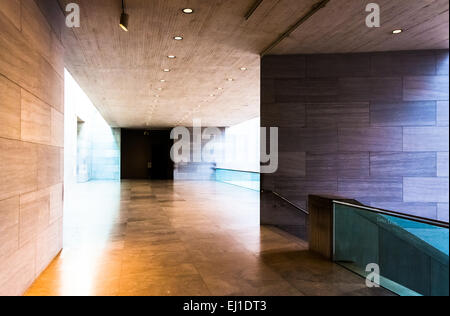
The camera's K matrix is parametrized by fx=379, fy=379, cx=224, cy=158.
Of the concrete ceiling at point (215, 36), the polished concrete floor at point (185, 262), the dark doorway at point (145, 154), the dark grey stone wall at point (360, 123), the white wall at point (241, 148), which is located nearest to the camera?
the polished concrete floor at point (185, 262)

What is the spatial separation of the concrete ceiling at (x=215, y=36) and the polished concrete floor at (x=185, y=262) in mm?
3933

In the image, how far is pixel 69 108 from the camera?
779 inches

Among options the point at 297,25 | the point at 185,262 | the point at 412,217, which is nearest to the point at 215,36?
the point at 297,25

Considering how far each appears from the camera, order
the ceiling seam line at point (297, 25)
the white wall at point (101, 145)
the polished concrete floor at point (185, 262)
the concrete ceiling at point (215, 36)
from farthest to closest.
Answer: the white wall at point (101, 145)
the concrete ceiling at point (215, 36)
the ceiling seam line at point (297, 25)
the polished concrete floor at point (185, 262)

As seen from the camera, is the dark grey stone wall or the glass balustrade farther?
the dark grey stone wall

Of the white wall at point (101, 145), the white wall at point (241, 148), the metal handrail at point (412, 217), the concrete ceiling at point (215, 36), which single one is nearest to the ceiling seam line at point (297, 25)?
the concrete ceiling at point (215, 36)

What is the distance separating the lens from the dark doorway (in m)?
30.7

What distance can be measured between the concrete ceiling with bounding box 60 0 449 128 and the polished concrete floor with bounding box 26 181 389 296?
3.93 m

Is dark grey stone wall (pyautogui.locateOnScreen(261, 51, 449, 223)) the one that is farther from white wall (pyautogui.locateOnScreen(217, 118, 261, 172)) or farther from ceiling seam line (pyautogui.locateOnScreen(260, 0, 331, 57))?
white wall (pyautogui.locateOnScreen(217, 118, 261, 172))

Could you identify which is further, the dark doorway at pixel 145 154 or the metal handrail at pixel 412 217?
the dark doorway at pixel 145 154

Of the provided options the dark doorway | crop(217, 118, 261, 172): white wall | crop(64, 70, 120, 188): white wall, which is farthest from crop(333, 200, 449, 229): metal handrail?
the dark doorway

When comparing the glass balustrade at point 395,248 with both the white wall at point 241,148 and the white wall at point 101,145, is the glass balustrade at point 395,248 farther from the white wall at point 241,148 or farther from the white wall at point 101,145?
the white wall at point 101,145

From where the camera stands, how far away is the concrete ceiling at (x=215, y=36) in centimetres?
614
